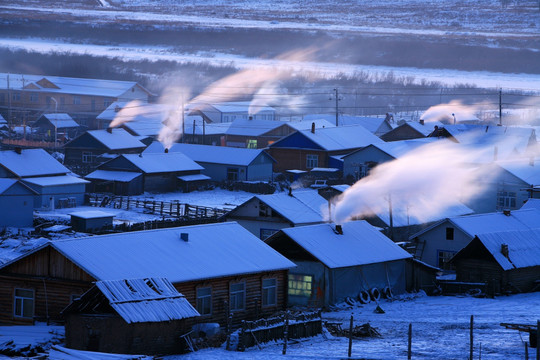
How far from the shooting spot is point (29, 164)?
182 ft

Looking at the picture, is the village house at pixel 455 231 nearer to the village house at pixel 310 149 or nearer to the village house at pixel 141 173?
the village house at pixel 141 173

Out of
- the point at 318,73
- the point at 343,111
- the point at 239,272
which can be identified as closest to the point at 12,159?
the point at 239,272

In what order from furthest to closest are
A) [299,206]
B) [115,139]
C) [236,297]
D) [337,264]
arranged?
[115,139], [299,206], [337,264], [236,297]

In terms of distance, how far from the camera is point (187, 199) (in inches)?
2238

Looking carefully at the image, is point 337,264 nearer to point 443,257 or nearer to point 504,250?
point 504,250

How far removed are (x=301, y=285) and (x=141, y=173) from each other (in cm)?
2811

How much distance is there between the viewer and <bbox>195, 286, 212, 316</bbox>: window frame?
1087 inches

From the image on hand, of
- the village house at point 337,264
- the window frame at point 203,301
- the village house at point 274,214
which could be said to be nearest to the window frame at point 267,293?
the window frame at point 203,301

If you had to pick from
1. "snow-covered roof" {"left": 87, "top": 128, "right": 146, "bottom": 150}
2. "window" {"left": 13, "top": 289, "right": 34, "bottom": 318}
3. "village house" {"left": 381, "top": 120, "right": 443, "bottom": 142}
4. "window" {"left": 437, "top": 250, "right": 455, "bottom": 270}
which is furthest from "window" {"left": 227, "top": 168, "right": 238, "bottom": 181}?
"window" {"left": 13, "top": 289, "right": 34, "bottom": 318}

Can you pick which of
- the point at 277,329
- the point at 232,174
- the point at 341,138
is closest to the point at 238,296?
the point at 277,329

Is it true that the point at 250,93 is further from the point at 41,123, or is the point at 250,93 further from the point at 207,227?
the point at 207,227

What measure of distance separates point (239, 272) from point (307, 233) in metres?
5.73

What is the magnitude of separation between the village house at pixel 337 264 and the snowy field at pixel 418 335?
2.39 feet

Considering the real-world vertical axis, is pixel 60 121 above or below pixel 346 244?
above
